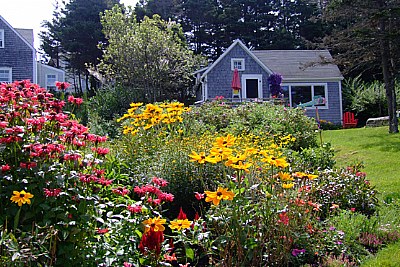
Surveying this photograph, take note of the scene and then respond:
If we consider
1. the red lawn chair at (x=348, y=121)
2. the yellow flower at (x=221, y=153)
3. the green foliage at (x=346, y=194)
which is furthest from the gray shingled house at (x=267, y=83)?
the yellow flower at (x=221, y=153)

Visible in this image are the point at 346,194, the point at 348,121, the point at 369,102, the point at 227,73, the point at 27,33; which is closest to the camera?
the point at 346,194

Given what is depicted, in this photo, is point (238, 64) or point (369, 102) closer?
point (238, 64)

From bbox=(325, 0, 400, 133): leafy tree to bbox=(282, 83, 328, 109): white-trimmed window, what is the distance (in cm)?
789

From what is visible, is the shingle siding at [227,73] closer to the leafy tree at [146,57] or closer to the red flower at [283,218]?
the leafy tree at [146,57]

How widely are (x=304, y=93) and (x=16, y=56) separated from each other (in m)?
14.0

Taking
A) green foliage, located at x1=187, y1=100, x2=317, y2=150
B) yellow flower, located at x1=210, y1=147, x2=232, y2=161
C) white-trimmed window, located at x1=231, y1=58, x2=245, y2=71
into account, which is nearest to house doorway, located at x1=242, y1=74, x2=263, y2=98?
white-trimmed window, located at x1=231, y1=58, x2=245, y2=71

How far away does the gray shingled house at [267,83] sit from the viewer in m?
19.4

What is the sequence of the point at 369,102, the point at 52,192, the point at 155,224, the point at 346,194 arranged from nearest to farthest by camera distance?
the point at 52,192 < the point at 155,224 < the point at 346,194 < the point at 369,102

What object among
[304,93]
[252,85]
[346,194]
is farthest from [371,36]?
[304,93]

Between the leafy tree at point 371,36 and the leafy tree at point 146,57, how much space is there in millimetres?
6372

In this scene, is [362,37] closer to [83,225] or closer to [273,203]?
[273,203]

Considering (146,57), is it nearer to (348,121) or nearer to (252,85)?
(252,85)

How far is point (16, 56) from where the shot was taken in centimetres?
2036

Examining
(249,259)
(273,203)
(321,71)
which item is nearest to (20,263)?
(249,259)
